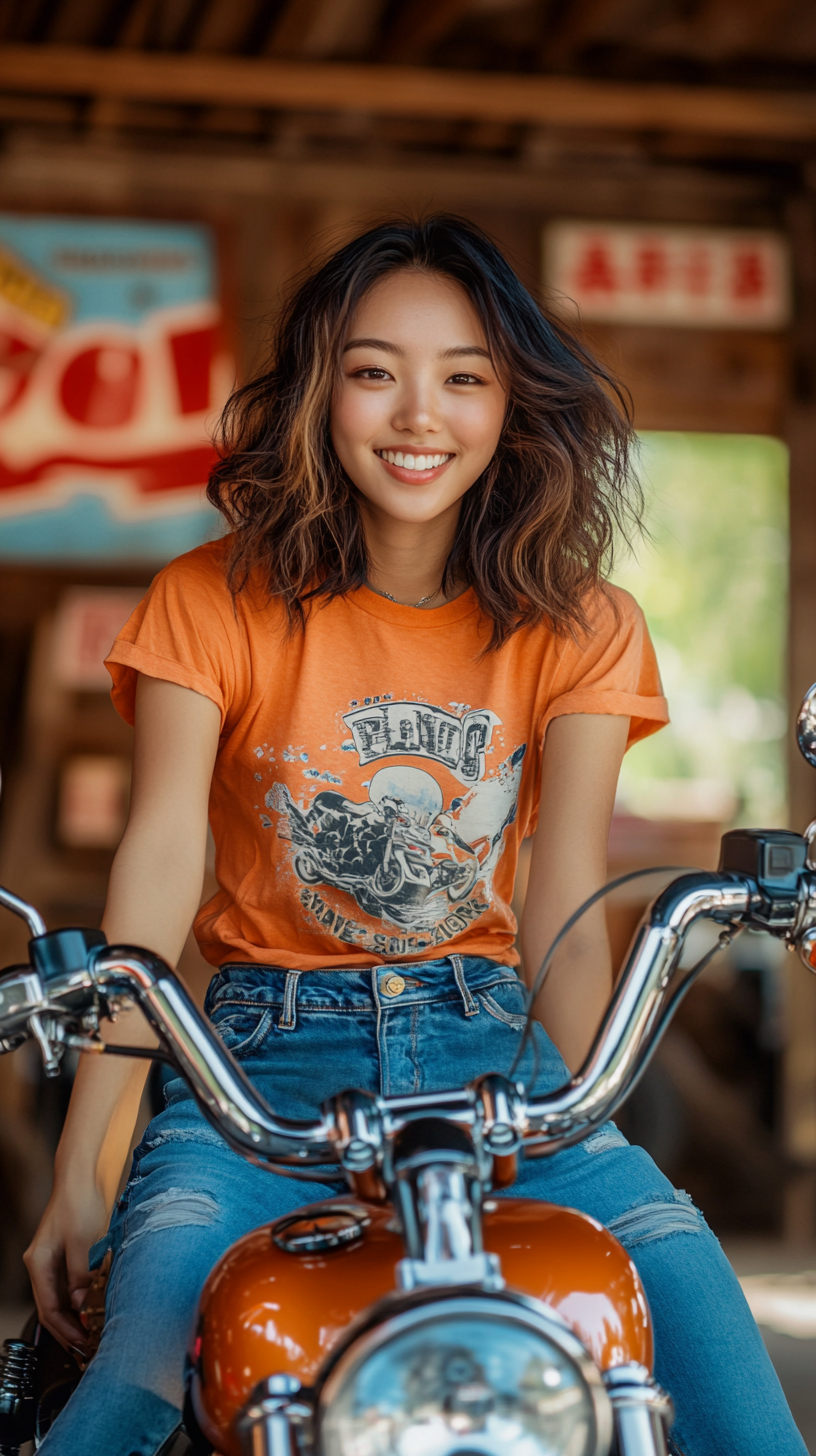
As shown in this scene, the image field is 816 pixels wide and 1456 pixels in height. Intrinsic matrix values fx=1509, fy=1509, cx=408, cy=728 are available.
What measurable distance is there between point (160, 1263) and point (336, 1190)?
8.4 inches

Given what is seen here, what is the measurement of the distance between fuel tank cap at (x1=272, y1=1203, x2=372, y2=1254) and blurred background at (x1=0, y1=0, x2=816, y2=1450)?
3.53 m

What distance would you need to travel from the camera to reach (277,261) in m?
4.50

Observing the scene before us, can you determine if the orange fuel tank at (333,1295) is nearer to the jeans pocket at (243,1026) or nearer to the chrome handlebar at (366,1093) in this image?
the chrome handlebar at (366,1093)

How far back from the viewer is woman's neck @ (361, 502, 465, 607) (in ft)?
5.27

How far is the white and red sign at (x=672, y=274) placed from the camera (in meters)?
4.57

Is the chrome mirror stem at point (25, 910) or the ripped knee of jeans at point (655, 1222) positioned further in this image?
the ripped knee of jeans at point (655, 1222)

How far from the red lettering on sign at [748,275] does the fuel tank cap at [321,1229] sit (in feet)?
13.7

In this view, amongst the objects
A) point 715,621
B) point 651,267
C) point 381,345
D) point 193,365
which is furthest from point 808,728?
point 715,621

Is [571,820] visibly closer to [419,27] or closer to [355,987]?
[355,987]

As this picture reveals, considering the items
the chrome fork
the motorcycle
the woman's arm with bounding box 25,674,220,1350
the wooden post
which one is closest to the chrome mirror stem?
the motorcycle

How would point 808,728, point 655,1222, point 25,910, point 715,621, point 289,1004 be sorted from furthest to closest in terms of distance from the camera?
point 715,621 → point 289,1004 → point 655,1222 → point 808,728 → point 25,910

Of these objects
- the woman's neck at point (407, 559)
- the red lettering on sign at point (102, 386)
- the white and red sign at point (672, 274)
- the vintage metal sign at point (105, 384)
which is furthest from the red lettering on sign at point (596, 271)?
the woman's neck at point (407, 559)

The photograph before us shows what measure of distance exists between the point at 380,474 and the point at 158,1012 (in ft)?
2.35

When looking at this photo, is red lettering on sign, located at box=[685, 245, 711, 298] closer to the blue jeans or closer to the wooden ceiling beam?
the wooden ceiling beam
